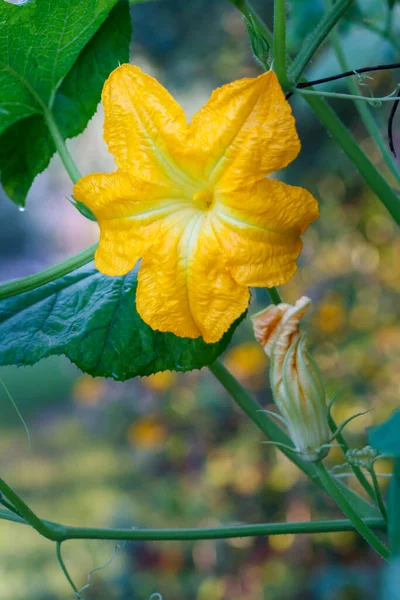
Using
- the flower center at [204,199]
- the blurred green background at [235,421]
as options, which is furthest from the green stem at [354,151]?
the blurred green background at [235,421]

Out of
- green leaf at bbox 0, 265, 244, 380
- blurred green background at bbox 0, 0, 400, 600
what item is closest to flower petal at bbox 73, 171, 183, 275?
green leaf at bbox 0, 265, 244, 380

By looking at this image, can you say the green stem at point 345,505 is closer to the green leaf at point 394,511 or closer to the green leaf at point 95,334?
the green leaf at point 394,511

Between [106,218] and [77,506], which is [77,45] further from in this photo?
[77,506]

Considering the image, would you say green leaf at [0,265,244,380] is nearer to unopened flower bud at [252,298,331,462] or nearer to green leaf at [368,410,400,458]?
unopened flower bud at [252,298,331,462]

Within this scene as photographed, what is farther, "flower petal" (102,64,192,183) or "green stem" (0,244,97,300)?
"green stem" (0,244,97,300)

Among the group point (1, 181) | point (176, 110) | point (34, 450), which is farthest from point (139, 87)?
point (34, 450)
